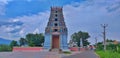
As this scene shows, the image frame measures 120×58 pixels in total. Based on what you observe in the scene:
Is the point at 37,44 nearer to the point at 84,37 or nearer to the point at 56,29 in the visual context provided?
the point at 56,29

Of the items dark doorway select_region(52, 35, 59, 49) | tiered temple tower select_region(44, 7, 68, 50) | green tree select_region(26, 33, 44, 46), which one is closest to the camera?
tiered temple tower select_region(44, 7, 68, 50)

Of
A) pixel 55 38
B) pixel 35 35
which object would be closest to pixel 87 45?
pixel 35 35

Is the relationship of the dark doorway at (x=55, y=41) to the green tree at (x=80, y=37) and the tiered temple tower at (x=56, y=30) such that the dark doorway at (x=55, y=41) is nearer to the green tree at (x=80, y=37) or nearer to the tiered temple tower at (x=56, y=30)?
the tiered temple tower at (x=56, y=30)

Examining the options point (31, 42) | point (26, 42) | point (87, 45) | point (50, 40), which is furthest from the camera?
point (87, 45)

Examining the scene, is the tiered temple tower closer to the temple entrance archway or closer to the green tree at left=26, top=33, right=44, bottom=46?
the temple entrance archway

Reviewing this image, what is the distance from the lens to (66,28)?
2729 inches

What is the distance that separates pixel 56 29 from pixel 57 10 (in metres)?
4.88

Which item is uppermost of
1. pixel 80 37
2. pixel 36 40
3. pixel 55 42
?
pixel 80 37

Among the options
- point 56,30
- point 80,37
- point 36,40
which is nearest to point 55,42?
point 56,30

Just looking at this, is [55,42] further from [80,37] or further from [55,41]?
[80,37]

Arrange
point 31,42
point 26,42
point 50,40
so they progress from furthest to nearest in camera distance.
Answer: point 26,42
point 31,42
point 50,40

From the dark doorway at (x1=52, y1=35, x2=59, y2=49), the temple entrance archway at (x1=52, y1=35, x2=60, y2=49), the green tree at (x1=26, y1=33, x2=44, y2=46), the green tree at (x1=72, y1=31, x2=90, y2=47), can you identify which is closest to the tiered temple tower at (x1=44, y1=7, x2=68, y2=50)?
the temple entrance archway at (x1=52, y1=35, x2=60, y2=49)

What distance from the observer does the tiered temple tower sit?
224 ft

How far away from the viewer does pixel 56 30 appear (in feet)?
226
